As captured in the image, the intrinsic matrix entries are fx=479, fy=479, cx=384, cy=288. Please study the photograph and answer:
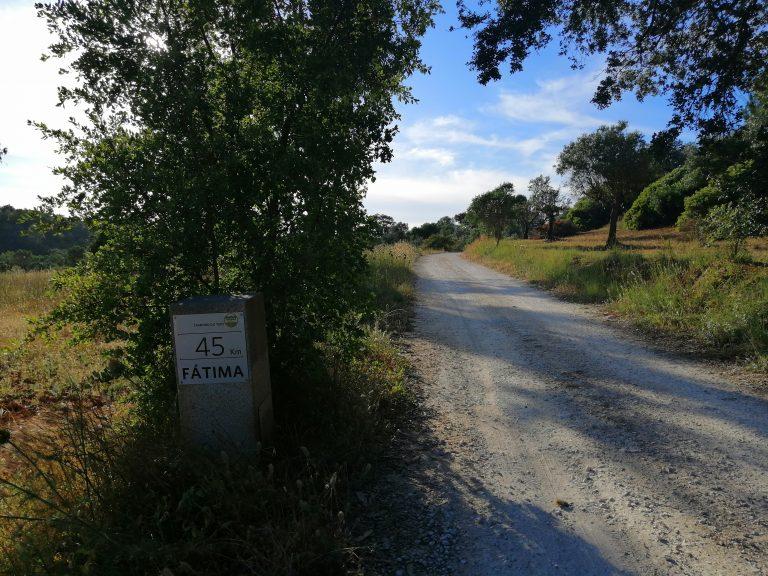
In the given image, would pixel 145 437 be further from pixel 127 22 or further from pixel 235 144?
pixel 127 22

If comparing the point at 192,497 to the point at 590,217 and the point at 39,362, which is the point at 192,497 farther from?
the point at 590,217

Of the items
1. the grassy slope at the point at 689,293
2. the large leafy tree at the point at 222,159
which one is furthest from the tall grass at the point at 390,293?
the grassy slope at the point at 689,293

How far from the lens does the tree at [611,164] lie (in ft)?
89.3

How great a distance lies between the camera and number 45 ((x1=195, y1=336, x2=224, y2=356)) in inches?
133

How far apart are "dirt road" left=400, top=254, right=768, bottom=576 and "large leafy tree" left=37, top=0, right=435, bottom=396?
1865 mm

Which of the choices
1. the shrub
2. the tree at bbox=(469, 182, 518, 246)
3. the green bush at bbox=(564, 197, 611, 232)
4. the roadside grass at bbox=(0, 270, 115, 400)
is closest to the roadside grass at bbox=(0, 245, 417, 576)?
the roadside grass at bbox=(0, 270, 115, 400)

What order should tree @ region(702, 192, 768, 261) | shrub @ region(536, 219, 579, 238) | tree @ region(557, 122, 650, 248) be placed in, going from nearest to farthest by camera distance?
tree @ region(702, 192, 768, 261) → tree @ region(557, 122, 650, 248) → shrub @ region(536, 219, 579, 238)

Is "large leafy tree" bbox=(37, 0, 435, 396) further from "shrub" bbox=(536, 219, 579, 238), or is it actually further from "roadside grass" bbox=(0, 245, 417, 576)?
"shrub" bbox=(536, 219, 579, 238)

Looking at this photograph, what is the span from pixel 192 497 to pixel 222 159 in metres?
2.46

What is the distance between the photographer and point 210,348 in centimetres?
340

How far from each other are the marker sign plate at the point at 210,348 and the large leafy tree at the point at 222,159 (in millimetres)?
537

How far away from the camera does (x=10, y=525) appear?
9.32 ft

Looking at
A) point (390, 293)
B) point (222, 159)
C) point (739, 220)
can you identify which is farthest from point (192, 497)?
point (739, 220)

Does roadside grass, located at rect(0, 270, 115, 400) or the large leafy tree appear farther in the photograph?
roadside grass, located at rect(0, 270, 115, 400)
